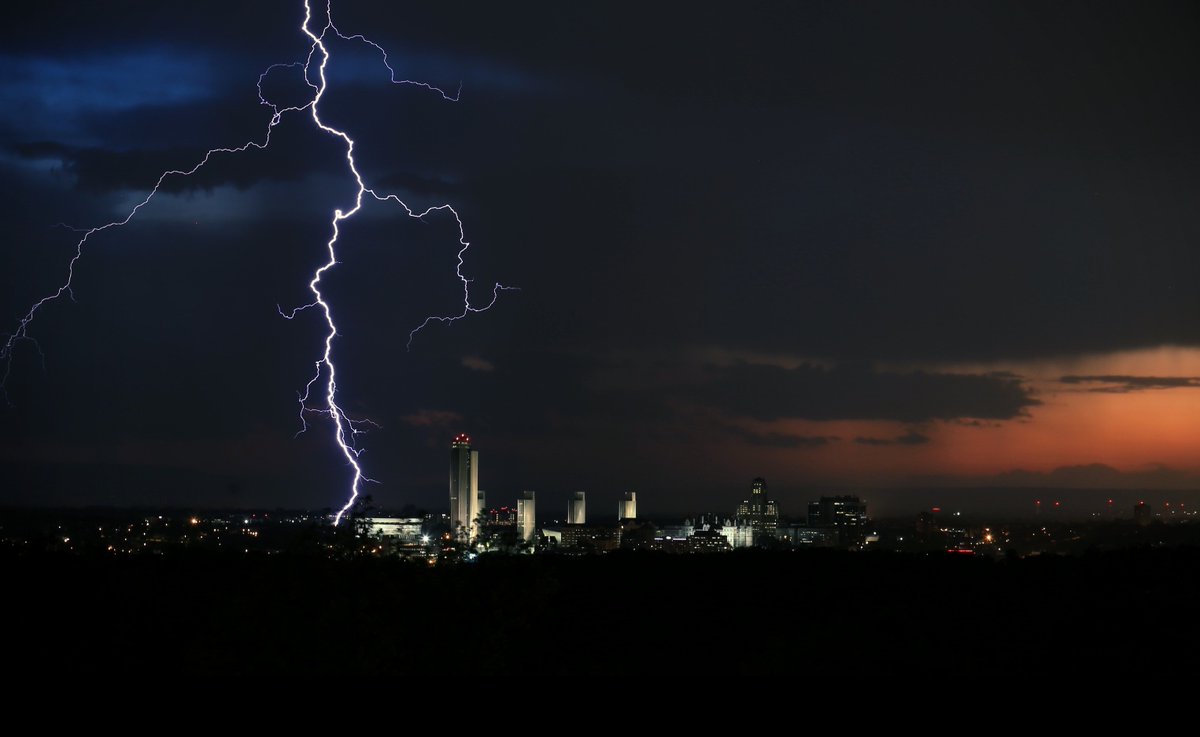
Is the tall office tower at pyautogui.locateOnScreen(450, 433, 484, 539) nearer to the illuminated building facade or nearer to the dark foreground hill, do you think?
the illuminated building facade

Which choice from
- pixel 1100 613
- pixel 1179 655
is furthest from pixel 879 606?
pixel 1179 655

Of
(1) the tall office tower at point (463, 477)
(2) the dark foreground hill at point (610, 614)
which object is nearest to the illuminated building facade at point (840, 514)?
(1) the tall office tower at point (463, 477)

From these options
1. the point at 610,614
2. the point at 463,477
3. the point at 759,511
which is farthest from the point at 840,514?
the point at 610,614

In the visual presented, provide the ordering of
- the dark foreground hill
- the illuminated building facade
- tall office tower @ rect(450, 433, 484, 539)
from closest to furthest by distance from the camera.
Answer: the dark foreground hill, tall office tower @ rect(450, 433, 484, 539), the illuminated building facade

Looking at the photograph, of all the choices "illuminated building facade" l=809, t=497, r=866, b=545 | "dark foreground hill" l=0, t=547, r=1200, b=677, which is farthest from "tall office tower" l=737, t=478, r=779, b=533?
"dark foreground hill" l=0, t=547, r=1200, b=677

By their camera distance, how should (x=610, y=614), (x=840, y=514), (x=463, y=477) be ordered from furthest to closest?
(x=840, y=514) → (x=463, y=477) → (x=610, y=614)

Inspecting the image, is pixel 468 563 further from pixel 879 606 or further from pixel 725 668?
pixel 879 606

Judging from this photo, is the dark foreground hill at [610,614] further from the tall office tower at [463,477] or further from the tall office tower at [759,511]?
the tall office tower at [759,511]

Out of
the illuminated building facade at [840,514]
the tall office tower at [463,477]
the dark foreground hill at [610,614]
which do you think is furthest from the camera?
the illuminated building facade at [840,514]

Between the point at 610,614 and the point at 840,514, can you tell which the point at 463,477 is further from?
the point at 610,614
